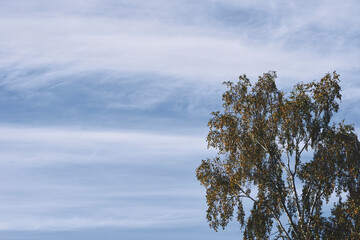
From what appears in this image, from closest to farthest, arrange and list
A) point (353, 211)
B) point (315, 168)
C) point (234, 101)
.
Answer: point (353, 211)
point (315, 168)
point (234, 101)

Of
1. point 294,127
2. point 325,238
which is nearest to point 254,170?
point 294,127

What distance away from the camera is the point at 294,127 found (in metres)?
39.0

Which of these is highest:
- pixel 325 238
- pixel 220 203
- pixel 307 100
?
pixel 307 100

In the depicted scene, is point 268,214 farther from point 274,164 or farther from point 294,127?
point 294,127

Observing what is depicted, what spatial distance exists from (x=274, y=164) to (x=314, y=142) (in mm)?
3090

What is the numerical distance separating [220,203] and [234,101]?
7304 mm

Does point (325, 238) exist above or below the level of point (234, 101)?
below

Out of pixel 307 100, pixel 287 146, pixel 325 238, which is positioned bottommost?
pixel 325 238

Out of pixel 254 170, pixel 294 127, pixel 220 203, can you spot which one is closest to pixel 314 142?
pixel 294 127

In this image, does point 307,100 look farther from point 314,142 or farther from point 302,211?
point 302,211

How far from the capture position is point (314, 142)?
3944cm

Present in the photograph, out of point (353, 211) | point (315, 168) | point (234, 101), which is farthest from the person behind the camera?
point (234, 101)

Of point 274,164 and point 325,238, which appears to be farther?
point 274,164

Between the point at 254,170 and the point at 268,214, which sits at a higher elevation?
the point at 254,170
